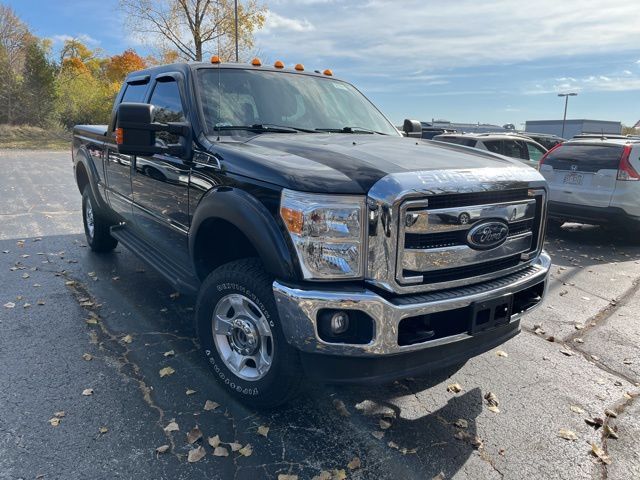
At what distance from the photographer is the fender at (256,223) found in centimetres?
255

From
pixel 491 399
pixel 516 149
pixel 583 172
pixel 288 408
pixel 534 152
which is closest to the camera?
pixel 288 408

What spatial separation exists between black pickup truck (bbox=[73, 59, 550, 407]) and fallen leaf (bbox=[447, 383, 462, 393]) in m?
0.59

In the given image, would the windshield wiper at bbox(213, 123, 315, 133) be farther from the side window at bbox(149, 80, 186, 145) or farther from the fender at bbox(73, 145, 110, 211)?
the fender at bbox(73, 145, 110, 211)

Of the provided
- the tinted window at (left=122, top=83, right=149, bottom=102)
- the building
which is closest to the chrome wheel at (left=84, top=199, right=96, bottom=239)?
the tinted window at (left=122, top=83, right=149, bottom=102)

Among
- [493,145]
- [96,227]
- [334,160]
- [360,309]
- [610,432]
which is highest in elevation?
[334,160]

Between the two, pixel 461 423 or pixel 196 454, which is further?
pixel 461 423

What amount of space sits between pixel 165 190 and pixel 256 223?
5.14 feet

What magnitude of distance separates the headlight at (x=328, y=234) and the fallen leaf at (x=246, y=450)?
40.8 inches

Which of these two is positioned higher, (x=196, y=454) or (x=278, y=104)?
(x=278, y=104)

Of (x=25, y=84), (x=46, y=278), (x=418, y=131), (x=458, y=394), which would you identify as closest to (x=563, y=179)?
(x=418, y=131)

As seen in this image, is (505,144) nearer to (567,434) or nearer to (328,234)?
(567,434)

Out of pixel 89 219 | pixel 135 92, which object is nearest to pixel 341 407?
pixel 135 92

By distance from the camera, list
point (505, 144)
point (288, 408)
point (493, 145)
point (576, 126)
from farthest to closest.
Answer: point (576, 126) < point (505, 144) < point (493, 145) < point (288, 408)

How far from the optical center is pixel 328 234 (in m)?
2.47
